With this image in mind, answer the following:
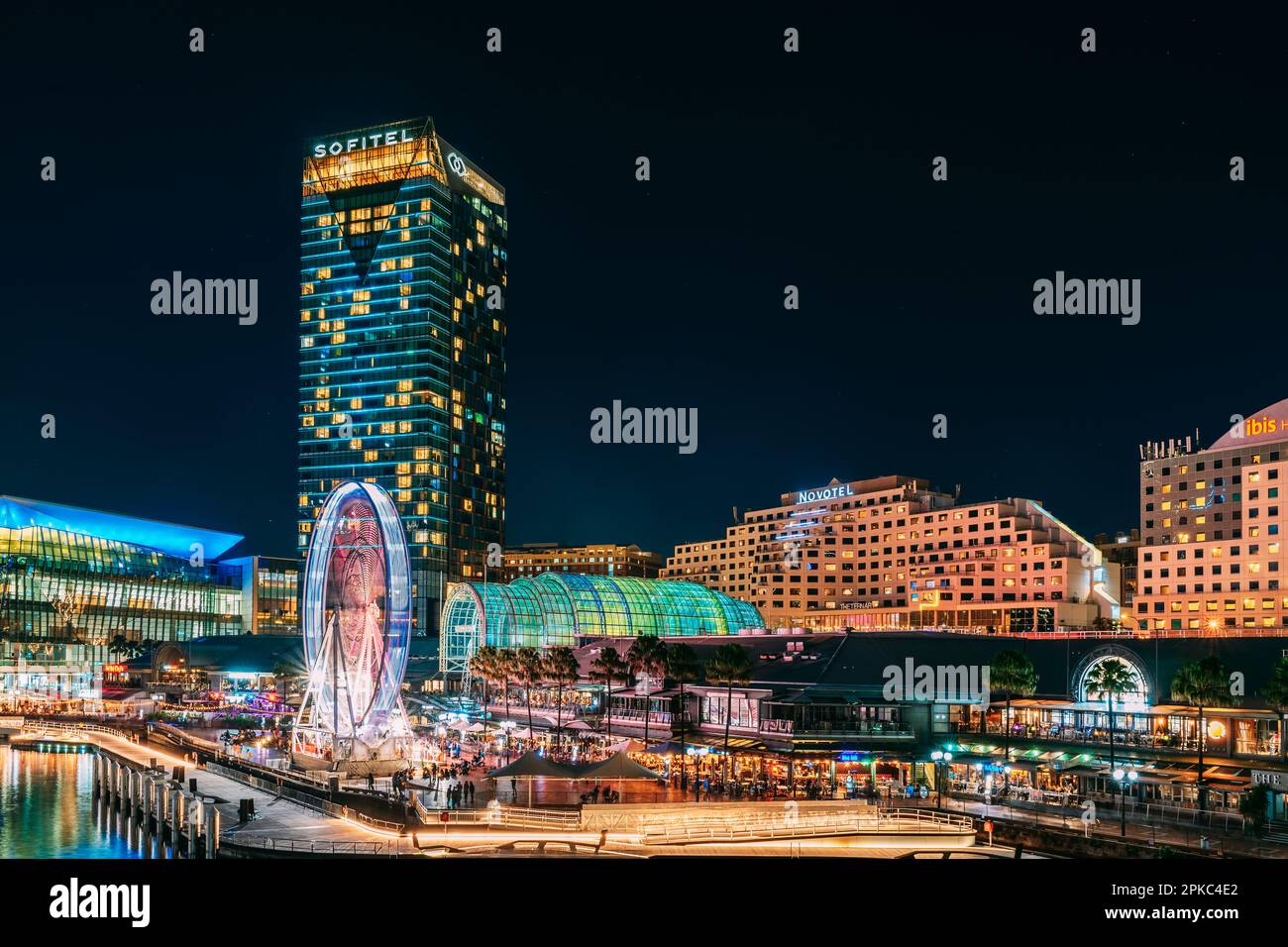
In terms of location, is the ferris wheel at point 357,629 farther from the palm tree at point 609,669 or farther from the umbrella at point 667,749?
the palm tree at point 609,669

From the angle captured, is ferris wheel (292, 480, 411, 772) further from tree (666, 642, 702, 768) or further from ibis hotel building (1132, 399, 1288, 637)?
ibis hotel building (1132, 399, 1288, 637)

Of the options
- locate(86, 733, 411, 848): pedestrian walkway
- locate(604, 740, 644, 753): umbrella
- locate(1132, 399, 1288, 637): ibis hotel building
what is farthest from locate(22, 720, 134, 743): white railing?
locate(1132, 399, 1288, 637): ibis hotel building

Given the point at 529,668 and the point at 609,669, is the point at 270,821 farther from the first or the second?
the point at 529,668

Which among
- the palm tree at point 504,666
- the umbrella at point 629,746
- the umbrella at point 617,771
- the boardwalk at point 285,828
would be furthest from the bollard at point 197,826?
the palm tree at point 504,666

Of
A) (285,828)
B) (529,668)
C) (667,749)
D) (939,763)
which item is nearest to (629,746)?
(667,749)
